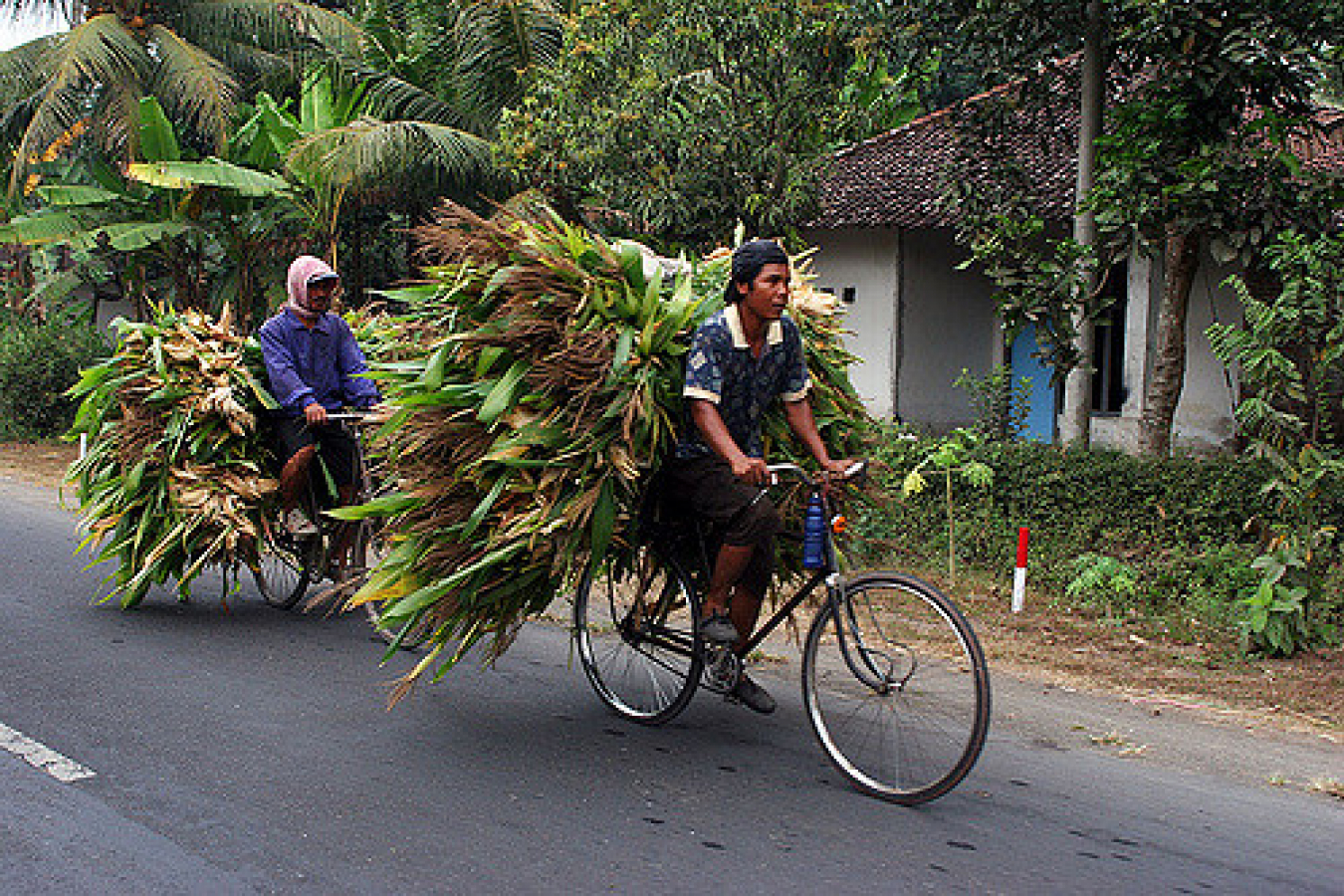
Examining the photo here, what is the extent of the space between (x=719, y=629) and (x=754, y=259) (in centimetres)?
147

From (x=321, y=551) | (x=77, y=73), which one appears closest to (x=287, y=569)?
(x=321, y=551)

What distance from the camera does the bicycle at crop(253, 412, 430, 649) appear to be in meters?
6.77

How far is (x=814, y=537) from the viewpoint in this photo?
4.79 meters

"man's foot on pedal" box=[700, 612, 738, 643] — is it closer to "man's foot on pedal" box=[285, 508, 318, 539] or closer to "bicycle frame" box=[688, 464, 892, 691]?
"bicycle frame" box=[688, 464, 892, 691]

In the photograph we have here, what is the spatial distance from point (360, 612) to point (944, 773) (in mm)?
4264

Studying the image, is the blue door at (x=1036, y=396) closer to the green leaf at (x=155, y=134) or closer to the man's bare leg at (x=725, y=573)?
the green leaf at (x=155, y=134)

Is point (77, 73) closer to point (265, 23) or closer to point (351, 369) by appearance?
point (265, 23)

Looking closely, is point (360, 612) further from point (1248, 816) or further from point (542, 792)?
point (1248, 816)

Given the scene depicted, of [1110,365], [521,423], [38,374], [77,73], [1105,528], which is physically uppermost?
[77,73]

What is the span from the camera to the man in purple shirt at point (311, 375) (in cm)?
694

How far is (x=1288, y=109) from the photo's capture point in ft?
32.6

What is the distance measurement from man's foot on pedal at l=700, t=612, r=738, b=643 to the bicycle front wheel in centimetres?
36

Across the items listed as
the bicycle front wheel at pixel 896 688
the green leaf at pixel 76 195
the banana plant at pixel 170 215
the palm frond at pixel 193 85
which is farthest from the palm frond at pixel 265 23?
the bicycle front wheel at pixel 896 688

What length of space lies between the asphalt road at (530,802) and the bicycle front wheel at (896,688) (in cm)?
14
